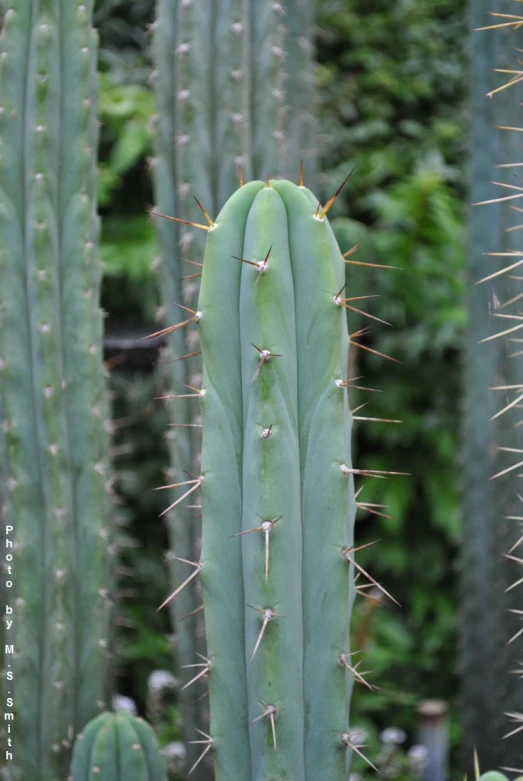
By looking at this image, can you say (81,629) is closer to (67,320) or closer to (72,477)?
(72,477)

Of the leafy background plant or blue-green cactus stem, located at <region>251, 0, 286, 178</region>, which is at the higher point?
blue-green cactus stem, located at <region>251, 0, 286, 178</region>

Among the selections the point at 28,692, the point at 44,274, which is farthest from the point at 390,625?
the point at 44,274

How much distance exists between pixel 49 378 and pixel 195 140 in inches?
26.3

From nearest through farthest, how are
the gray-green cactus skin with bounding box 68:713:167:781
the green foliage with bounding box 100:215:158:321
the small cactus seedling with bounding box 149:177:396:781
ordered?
the small cactus seedling with bounding box 149:177:396:781, the gray-green cactus skin with bounding box 68:713:167:781, the green foliage with bounding box 100:215:158:321

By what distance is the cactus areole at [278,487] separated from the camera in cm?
142

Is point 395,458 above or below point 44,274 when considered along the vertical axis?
below

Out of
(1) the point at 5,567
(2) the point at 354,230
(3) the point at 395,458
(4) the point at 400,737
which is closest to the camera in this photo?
(1) the point at 5,567

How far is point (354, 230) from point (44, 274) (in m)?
1.88

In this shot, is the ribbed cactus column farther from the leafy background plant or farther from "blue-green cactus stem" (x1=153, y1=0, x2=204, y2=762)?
the leafy background plant

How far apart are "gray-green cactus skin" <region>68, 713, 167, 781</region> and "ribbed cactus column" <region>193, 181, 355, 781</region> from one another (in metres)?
0.33

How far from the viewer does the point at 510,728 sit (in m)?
2.71

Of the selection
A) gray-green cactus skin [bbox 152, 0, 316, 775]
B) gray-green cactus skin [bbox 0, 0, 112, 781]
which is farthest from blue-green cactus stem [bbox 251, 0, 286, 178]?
gray-green cactus skin [bbox 0, 0, 112, 781]

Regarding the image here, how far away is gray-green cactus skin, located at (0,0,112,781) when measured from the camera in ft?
6.52

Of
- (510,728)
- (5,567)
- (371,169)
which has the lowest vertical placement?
(510,728)
